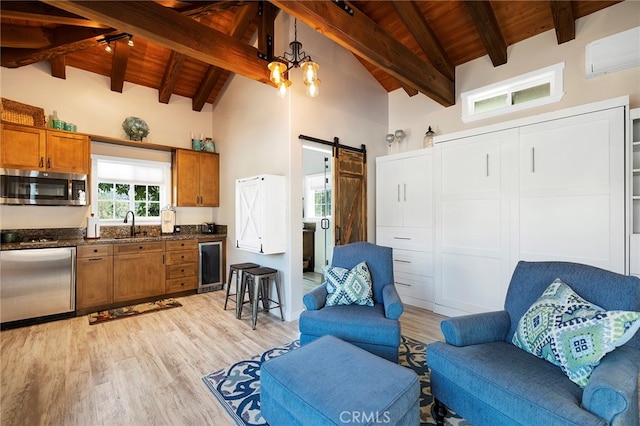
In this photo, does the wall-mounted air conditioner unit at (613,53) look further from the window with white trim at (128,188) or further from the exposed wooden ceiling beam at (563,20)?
the window with white trim at (128,188)

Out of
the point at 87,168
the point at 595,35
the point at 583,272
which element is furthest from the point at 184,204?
the point at 595,35

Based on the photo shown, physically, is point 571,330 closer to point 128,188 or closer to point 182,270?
point 182,270

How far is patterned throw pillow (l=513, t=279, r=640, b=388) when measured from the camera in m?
1.43

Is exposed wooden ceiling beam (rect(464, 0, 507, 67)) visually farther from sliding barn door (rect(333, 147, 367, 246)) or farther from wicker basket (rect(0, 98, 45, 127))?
wicker basket (rect(0, 98, 45, 127))

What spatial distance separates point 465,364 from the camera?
5.37 ft

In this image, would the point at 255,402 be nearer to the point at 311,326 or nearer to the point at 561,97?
the point at 311,326

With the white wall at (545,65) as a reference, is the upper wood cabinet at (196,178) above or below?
below

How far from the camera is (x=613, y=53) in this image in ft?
10.0

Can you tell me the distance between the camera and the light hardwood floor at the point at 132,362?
1.95m

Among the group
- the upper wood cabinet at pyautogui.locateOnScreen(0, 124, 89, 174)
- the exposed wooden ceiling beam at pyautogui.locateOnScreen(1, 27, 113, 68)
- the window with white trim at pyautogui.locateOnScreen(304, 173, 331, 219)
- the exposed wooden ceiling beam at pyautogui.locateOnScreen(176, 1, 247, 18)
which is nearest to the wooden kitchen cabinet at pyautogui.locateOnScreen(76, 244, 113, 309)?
the upper wood cabinet at pyautogui.locateOnScreen(0, 124, 89, 174)

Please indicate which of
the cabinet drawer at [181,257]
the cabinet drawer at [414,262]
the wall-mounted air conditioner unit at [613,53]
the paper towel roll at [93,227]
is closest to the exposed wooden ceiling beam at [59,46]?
the paper towel roll at [93,227]

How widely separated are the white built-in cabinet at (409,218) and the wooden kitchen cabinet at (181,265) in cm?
310

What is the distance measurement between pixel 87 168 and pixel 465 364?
5063 mm

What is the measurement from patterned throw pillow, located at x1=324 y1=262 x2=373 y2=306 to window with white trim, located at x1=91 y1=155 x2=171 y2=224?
3806 mm
